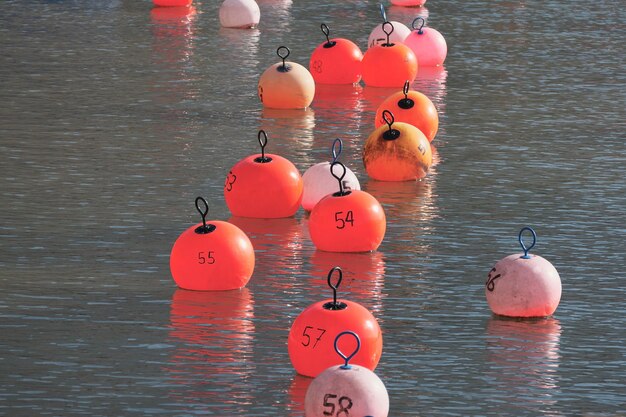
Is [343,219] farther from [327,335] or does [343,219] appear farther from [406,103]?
[406,103]

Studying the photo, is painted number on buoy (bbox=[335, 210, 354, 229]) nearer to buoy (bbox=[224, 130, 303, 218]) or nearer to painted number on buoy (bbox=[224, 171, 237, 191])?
buoy (bbox=[224, 130, 303, 218])

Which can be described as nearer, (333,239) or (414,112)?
(333,239)

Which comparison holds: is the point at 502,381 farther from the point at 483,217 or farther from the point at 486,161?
the point at 486,161

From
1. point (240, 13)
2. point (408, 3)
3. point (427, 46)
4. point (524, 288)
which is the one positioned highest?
point (524, 288)

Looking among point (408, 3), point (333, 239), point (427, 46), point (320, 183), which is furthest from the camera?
point (408, 3)

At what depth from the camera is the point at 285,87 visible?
2414 cm

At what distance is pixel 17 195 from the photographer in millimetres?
18469

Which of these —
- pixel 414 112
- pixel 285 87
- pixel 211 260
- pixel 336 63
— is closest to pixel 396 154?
pixel 414 112

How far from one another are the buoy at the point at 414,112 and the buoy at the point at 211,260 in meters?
7.00

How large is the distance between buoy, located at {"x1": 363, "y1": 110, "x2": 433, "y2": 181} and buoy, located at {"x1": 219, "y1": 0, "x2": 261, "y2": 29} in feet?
43.0

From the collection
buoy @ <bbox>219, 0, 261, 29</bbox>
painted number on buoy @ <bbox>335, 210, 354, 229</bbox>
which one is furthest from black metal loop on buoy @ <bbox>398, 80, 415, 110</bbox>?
buoy @ <bbox>219, 0, 261, 29</bbox>

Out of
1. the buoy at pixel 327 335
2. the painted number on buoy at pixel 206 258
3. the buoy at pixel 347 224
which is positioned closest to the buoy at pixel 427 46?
the buoy at pixel 347 224

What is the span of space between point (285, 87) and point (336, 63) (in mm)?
2841

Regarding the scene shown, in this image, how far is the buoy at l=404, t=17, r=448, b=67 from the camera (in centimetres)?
2838
